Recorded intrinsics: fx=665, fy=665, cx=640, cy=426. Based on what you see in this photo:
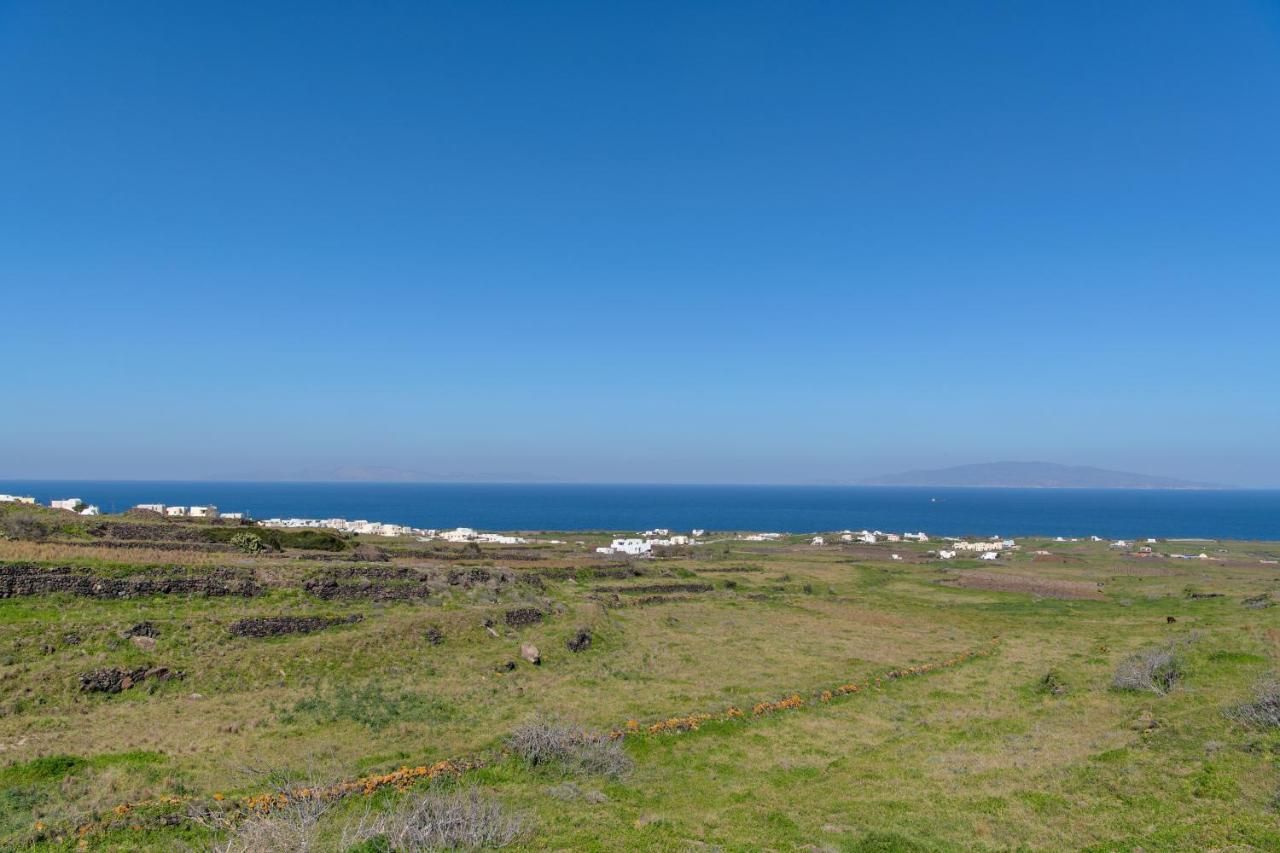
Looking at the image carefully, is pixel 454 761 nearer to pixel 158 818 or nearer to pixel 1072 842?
pixel 158 818

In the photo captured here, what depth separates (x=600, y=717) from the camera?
86.4 ft

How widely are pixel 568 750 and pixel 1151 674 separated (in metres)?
26.6

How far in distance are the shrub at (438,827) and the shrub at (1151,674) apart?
90.9 ft

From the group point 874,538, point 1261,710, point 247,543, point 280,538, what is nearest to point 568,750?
point 1261,710

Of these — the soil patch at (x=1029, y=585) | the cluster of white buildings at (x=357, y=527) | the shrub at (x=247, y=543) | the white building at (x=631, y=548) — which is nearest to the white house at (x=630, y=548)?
the white building at (x=631, y=548)

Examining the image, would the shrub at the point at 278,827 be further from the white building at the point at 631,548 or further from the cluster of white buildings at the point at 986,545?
the cluster of white buildings at the point at 986,545

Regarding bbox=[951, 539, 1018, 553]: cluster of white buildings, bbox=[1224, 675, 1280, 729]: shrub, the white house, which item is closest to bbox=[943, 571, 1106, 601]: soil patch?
bbox=[951, 539, 1018, 553]: cluster of white buildings

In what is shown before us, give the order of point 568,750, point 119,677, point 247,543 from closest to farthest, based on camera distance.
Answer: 1. point 568,750
2. point 119,677
3. point 247,543

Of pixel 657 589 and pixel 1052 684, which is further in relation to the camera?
pixel 657 589

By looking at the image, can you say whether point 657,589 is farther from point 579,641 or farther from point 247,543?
point 247,543

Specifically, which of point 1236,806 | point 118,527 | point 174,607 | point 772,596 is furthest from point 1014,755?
point 118,527

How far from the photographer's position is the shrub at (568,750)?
20.5m

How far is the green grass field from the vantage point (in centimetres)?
1614

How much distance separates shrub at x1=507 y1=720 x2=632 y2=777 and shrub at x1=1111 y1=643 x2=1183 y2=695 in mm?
23015
